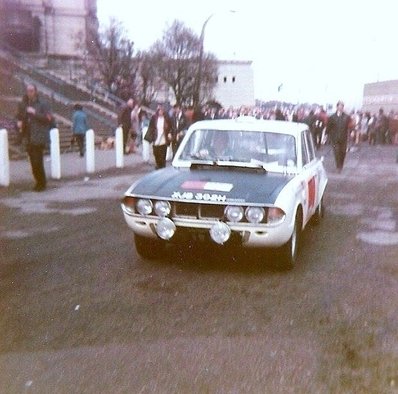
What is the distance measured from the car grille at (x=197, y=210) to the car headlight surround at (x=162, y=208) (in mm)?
45

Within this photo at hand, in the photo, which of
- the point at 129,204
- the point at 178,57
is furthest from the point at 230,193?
the point at 178,57

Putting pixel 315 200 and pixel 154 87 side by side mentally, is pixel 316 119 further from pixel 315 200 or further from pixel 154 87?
pixel 315 200

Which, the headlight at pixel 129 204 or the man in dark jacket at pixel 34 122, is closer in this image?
the headlight at pixel 129 204

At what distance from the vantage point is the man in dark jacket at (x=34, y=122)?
32.7ft

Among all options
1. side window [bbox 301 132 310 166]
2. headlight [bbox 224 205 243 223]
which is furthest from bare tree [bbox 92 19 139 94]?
headlight [bbox 224 205 243 223]

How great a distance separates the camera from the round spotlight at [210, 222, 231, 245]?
5.34 m

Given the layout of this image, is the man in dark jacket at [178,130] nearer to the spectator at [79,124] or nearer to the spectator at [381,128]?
the spectator at [79,124]

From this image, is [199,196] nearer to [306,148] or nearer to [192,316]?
[192,316]

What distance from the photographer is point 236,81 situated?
233 ft

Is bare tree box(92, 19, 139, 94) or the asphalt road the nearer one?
the asphalt road

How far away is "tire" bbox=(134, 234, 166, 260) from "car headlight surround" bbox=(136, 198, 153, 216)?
391mm

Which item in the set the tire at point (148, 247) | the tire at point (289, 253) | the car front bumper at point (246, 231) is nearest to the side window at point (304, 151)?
the tire at point (289, 253)

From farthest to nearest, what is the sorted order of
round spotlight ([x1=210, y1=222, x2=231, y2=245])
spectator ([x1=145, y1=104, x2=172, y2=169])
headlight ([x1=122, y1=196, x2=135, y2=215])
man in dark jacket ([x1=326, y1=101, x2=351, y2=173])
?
man in dark jacket ([x1=326, y1=101, x2=351, y2=173]) < spectator ([x1=145, y1=104, x2=172, y2=169]) < headlight ([x1=122, y1=196, x2=135, y2=215]) < round spotlight ([x1=210, y1=222, x2=231, y2=245])

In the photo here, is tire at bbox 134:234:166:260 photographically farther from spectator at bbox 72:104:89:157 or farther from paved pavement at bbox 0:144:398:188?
spectator at bbox 72:104:89:157
